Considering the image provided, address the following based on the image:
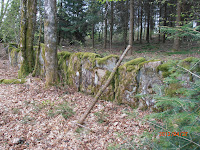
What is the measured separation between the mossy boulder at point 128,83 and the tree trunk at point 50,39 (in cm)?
269

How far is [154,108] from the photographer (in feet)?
13.8

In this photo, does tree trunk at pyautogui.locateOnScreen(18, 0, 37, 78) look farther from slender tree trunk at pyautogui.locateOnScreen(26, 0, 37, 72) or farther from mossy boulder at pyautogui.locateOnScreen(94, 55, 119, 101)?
mossy boulder at pyautogui.locateOnScreen(94, 55, 119, 101)

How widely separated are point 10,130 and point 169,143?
372 cm

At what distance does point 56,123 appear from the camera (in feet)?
13.4

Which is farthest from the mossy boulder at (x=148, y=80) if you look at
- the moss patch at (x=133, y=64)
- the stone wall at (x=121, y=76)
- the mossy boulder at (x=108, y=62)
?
the mossy boulder at (x=108, y=62)

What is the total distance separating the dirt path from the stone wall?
392 millimetres

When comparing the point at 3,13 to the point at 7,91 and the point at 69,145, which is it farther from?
the point at 69,145

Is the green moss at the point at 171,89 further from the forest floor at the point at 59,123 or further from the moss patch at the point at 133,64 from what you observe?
the moss patch at the point at 133,64

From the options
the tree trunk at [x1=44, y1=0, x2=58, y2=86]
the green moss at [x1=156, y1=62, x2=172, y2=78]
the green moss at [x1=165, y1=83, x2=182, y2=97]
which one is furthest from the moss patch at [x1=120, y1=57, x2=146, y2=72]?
the tree trunk at [x1=44, y1=0, x2=58, y2=86]

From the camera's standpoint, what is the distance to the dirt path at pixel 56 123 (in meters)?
3.40

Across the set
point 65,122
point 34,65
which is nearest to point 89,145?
point 65,122

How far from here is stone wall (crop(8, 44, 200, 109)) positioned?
4.04 metres

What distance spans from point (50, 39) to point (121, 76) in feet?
10.4

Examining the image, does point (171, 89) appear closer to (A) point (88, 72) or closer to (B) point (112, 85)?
(B) point (112, 85)
